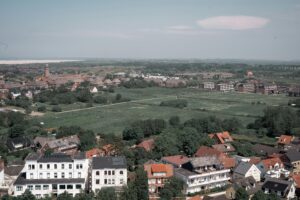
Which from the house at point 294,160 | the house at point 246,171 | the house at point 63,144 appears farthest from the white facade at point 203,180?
the house at point 63,144

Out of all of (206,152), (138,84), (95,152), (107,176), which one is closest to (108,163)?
(107,176)

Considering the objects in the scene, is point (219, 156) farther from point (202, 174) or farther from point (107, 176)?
point (107, 176)

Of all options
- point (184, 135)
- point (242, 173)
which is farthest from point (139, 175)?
point (184, 135)

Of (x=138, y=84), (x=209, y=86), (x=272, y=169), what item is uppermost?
(x=138, y=84)

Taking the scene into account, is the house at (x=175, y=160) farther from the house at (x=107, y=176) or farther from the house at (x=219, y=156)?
the house at (x=107, y=176)

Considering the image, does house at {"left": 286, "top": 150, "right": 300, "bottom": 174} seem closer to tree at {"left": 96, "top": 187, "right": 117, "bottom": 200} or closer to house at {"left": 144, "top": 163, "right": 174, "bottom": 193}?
house at {"left": 144, "top": 163, "right": 174, "bottom": 193}

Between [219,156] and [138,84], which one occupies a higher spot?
[138,84]

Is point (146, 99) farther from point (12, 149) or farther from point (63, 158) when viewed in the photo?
point (63, 158)
